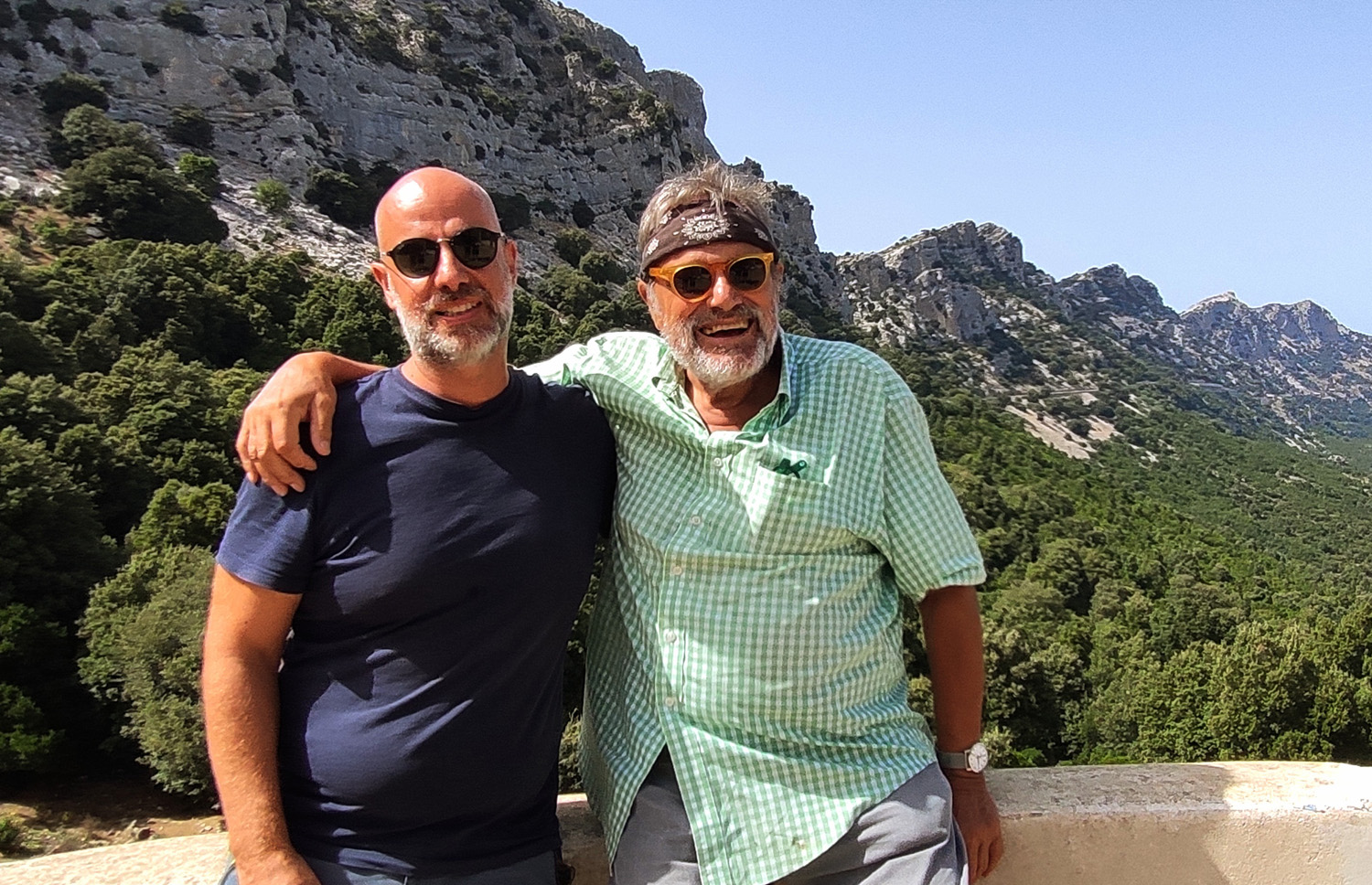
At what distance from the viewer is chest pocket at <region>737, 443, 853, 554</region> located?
2.29 meters

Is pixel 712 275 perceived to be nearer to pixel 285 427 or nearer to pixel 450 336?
pixel 450 336

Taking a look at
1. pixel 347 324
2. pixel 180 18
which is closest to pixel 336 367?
pixel 347 324

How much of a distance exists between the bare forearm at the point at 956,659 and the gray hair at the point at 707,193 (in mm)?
1313

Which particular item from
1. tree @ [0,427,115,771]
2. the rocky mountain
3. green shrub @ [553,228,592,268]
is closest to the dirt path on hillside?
tree @ [0,427,115,771]

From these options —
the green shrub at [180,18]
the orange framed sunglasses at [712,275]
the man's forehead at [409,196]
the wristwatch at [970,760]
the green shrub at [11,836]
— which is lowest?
the green shrub at [11,836]

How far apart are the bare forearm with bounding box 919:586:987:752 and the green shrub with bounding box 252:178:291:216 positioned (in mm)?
47935

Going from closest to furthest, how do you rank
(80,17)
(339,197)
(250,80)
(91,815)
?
(91,815)
(80,17)
(339,197)
(250,80)

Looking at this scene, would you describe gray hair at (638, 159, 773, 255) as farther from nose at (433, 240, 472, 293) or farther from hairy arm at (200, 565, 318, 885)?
hairy arm at (200, 565, 318, 885)

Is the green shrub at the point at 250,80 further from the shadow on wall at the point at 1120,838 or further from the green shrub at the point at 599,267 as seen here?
the shadow on wall at the point at 1120,838

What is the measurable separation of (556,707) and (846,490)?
3.54ft

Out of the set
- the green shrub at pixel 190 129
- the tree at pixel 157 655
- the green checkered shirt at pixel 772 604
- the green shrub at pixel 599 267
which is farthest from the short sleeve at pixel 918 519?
the green shrub at pixel 190 129

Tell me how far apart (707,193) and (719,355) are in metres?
0.58

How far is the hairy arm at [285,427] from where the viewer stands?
2.13 meters

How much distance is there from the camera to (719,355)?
2.60 m
